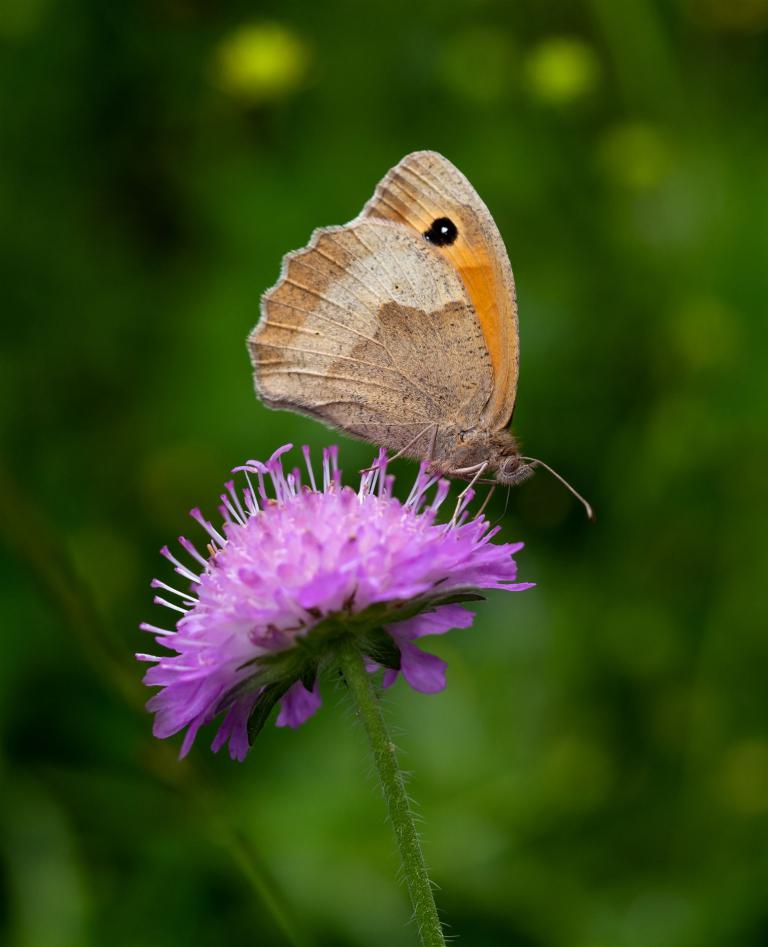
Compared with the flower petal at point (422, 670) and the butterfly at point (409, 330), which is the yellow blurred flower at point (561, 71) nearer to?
the butterfly at point (409, 330)

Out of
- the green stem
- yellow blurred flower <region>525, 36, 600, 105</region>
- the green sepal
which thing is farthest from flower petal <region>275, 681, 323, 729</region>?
yellow blurred flower <region>525, 36, 600, 105</region>

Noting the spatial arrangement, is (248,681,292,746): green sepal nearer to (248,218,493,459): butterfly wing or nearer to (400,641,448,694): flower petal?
(400,641,448,694): flower petal

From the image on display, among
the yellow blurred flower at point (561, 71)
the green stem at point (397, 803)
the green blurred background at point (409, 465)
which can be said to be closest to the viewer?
the green stem at point (397, 803)

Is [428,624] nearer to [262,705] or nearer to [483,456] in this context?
[262,705]

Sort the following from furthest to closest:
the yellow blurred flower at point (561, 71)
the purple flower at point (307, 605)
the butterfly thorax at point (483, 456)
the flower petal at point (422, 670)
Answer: the yellow blurred flower at point (561, 71) < the butterfly thorax at point (483, 456) < the flower petal at point (422, 670) < the purple flower at point (307, 605)

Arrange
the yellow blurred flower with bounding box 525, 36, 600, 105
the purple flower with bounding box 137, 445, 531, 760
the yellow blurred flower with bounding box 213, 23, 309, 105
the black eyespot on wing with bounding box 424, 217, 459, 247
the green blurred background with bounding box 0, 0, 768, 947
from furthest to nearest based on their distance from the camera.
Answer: the yellow blurred flower with bounding box 213, 23, 309, 105
the yellow blurred flower with bounding box 525, 36, 600, 105
the green blurred background with bounding box 0, 0, 768, 947
the black eyespot on wing with bounding box 424, 217, 459, 247
the purple flower with bounding box 137, 445, 531, 760

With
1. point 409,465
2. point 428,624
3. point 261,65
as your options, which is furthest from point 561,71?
point 428,624

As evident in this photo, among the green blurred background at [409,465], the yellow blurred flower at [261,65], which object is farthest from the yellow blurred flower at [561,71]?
the yellow blurred flower at [261,65]

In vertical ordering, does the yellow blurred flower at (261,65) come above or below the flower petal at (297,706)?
above
